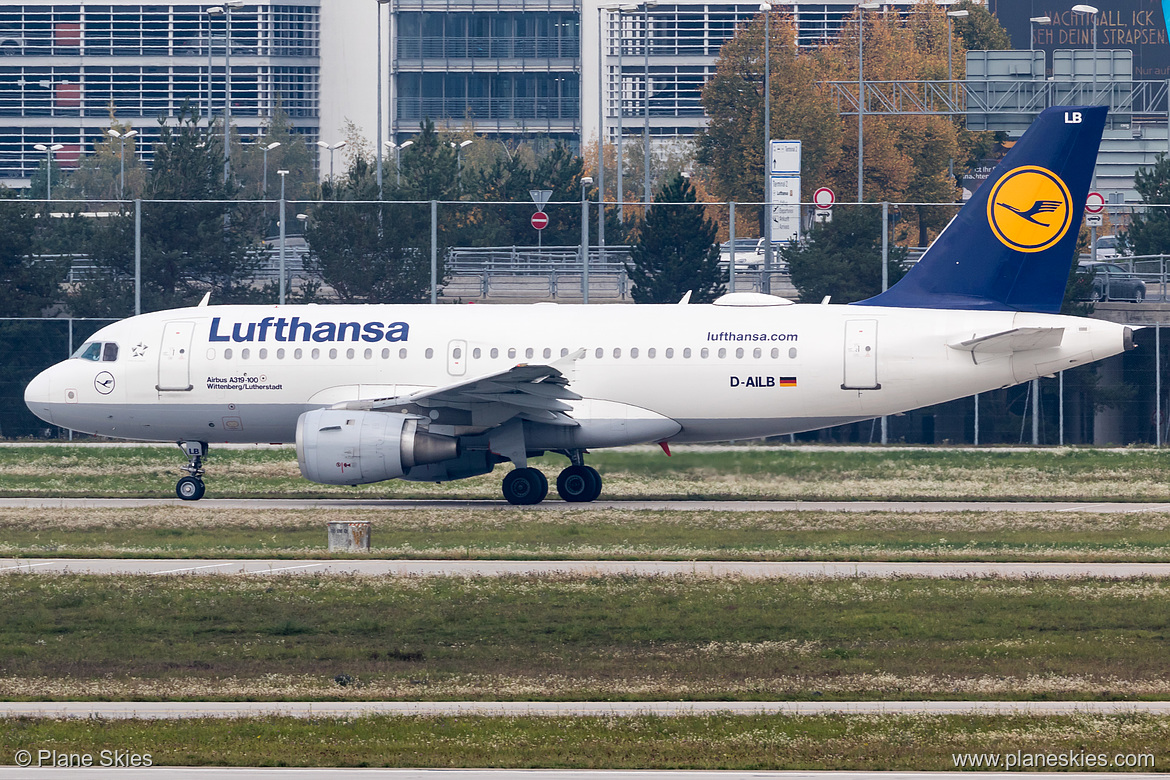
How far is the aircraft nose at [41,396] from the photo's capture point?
106 ft

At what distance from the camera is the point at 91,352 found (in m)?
32.6

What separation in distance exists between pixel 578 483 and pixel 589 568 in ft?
30.5

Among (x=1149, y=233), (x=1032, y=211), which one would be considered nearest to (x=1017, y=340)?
(x=1032, y=211)

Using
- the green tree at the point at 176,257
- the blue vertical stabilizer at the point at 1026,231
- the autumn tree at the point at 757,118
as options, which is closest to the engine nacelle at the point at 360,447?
the blue vertical stabilizer at the point at 1026,231

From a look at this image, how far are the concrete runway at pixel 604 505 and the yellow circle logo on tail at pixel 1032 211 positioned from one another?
203 inches

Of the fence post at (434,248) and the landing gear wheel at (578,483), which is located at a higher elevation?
the fence post at (434,248)

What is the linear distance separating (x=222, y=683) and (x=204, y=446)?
59.4ft

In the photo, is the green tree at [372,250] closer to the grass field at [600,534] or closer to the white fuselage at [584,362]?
the white fuselage at [584,362]

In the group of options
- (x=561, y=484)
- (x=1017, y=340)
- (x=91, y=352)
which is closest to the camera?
(x=1017, y=340)

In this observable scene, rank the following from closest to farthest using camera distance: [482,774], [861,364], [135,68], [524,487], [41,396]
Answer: [482,774]
[861,364]
[524,487]
[41,396]
[135,68]

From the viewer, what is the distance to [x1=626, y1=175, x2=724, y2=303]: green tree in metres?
46.4

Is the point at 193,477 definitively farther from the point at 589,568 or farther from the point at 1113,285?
the point at 1113,285

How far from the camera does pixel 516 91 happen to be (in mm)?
136500

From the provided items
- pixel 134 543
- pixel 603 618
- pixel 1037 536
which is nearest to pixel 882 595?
pixel 603 618
